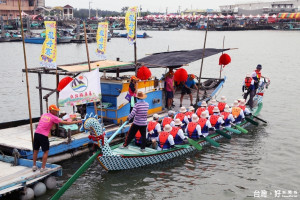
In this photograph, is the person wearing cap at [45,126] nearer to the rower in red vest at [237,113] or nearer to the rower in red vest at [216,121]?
the rower in red vest at [216,121]

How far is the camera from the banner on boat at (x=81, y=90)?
10.9 meters

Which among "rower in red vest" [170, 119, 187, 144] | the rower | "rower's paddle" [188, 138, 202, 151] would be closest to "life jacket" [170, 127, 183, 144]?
"rower in red vest" [170, 119, 187, 144]

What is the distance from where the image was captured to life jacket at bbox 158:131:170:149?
12711 millimetres

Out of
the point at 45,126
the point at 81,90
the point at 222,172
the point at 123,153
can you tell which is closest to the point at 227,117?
the point at 222,172

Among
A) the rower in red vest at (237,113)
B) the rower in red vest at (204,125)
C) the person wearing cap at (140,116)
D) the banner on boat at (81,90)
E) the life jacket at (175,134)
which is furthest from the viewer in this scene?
the rower in red vest at (237,113)

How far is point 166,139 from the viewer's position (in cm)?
1270

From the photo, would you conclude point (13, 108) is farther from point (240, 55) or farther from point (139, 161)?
point (240, 55)

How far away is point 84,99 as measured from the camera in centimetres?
1120

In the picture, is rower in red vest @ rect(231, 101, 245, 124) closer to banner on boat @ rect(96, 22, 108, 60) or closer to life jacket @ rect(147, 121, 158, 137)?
life jacket @ rect(147, 121, 158, 137)

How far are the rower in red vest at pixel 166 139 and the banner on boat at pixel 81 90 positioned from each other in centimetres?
279

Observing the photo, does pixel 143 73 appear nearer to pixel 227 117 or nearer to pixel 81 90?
pixel 81 90

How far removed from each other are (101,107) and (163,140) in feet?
8.16

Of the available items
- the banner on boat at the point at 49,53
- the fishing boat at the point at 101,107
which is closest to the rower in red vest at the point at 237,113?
the fishing boat at the point at 101,107

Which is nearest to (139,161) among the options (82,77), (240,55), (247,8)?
(82,77)
